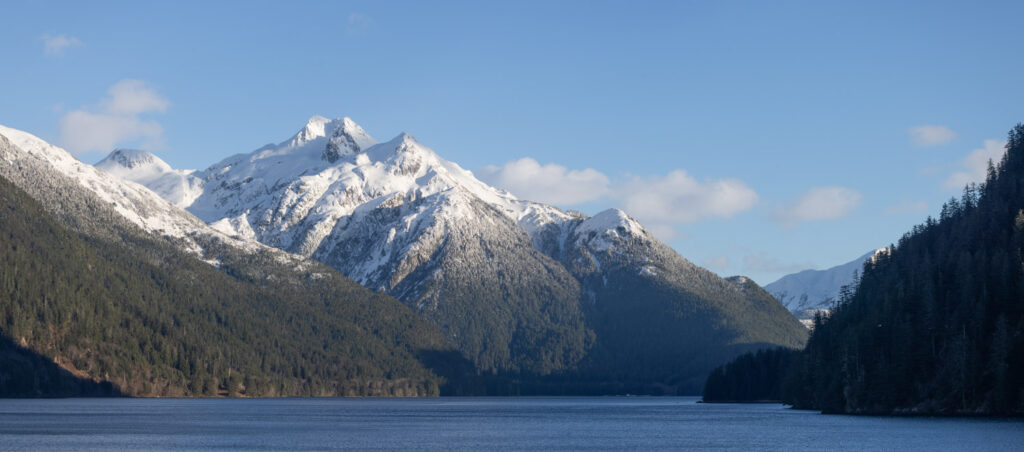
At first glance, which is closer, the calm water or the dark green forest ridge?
the calm water

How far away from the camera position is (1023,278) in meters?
172

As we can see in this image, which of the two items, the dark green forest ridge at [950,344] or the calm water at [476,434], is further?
the dark green forest ridge at [950,344]

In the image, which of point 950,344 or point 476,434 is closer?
point 476,434

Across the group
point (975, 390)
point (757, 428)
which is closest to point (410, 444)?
point (757, 428)

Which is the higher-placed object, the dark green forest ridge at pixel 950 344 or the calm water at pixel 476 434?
the dark green forest ridge at pixel 950 344

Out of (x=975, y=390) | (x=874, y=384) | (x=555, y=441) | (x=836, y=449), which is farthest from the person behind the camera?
(x=874, y=384)

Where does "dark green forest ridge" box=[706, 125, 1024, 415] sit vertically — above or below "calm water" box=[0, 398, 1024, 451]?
above

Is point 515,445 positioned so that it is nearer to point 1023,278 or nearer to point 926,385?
point 926,385

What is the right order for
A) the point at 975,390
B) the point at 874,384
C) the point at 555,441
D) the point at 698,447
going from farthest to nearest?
the point at 874,384 < the point at 975,390 < the point at 555,441 < the point at 698,447

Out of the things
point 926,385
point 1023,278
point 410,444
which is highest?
point 1023,278

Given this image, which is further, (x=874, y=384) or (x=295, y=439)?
(x=874, y=384)

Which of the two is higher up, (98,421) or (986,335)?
(986,335)

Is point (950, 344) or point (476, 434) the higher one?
point (950, 344)

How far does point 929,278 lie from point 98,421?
141 m
